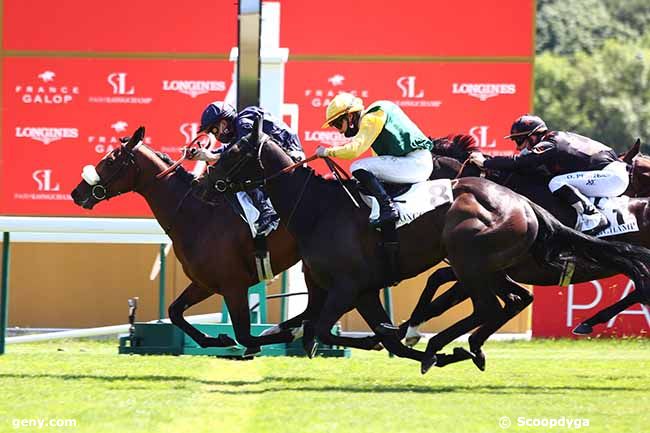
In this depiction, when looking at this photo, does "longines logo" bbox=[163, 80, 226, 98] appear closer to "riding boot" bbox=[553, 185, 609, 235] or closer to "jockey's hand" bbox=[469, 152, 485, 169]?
"jockey's hand" bbox=[469, 152, 485, 169]

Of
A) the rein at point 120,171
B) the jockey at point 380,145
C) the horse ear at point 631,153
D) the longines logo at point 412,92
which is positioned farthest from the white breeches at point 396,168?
the longines logo at point 412,92

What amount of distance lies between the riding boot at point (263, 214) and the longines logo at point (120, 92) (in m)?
5.20

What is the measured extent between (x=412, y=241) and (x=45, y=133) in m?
6.83

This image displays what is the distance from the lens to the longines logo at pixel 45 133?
1476 centimetres

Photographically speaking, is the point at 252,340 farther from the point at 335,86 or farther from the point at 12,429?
the point at 335,86

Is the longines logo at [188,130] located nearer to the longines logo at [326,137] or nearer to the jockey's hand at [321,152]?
the longines logo at [326,137]

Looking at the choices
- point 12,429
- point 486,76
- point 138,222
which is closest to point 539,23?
point 486,76

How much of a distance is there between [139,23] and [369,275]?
6.69 metres

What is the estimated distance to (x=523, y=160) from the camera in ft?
33.1

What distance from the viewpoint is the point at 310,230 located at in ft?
29.6

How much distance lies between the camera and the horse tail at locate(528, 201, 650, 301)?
9.11 m

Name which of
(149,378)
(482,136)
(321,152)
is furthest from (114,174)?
Result: (482,136)

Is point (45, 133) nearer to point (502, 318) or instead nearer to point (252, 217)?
point (252, 217)

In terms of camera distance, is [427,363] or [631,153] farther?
[631,153]
